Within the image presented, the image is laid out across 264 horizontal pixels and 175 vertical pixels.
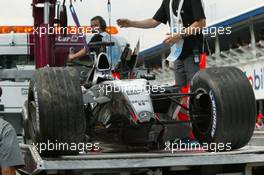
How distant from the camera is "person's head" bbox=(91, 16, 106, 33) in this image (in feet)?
20.7

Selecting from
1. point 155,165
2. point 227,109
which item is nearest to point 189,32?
point 227,109

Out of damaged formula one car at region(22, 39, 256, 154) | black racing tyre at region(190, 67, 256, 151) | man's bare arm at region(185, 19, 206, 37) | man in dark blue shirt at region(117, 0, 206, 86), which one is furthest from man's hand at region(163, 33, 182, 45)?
black racing tyre at region(190, 67, 256, 151)

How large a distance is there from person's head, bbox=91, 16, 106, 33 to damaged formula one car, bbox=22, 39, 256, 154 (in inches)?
34.3

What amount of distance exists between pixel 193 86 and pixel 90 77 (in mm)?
1064

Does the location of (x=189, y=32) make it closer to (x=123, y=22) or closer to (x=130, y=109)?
(x=123, y=22)

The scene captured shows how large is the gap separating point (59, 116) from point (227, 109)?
4.75 feet

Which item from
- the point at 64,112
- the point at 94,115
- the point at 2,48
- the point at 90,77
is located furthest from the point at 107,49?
the point at 2,48

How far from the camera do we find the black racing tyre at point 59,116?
4582 mm

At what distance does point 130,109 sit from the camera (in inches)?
191

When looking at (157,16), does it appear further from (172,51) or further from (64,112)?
(64,112)

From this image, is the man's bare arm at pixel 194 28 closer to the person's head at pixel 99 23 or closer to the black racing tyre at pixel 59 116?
the person's head at pixel 99 23

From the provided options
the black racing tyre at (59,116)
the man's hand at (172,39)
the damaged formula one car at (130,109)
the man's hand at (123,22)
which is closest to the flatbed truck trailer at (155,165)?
the black racing tyre at (59,116)

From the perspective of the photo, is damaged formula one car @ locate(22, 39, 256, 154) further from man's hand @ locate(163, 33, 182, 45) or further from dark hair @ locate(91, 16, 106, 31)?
dark hair @ locate(91, 16, 106, 31)

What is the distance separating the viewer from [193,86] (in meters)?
5.32
